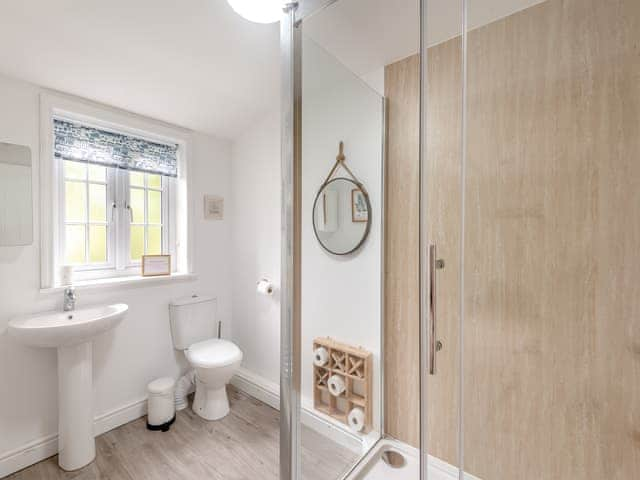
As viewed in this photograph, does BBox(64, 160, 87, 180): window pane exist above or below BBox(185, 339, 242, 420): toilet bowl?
above

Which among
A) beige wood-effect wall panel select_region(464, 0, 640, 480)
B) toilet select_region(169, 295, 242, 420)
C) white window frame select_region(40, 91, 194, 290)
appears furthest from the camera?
toilet select_region(169, 295, 242, 420)

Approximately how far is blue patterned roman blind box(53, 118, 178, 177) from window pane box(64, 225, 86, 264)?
1.46ft

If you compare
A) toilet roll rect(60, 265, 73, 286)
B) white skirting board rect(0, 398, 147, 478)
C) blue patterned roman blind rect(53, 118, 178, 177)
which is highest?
blue patterned roman blind rect(53, 118, 178, 177)

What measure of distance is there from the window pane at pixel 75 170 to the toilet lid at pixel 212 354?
138cm

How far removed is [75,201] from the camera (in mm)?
1971

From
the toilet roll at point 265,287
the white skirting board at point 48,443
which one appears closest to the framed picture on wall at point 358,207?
the toilet roll at point 265,287

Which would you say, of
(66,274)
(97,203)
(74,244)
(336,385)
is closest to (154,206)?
(97,203)

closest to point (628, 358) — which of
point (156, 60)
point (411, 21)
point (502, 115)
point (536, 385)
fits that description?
point (536, 385)

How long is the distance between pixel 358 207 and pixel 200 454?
1703 millimetres

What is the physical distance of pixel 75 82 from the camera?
1730 millimetres

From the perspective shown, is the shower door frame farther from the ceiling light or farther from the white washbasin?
the white washbasin

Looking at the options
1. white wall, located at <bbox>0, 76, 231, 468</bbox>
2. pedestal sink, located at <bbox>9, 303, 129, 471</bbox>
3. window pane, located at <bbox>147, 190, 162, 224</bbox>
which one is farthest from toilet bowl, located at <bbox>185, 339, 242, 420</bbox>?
window pane, located at <bbox>147, 190, 162, 224</bbox>

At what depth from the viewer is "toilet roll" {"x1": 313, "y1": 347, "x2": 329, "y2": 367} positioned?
1.31 meters

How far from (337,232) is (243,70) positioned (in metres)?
1.34
